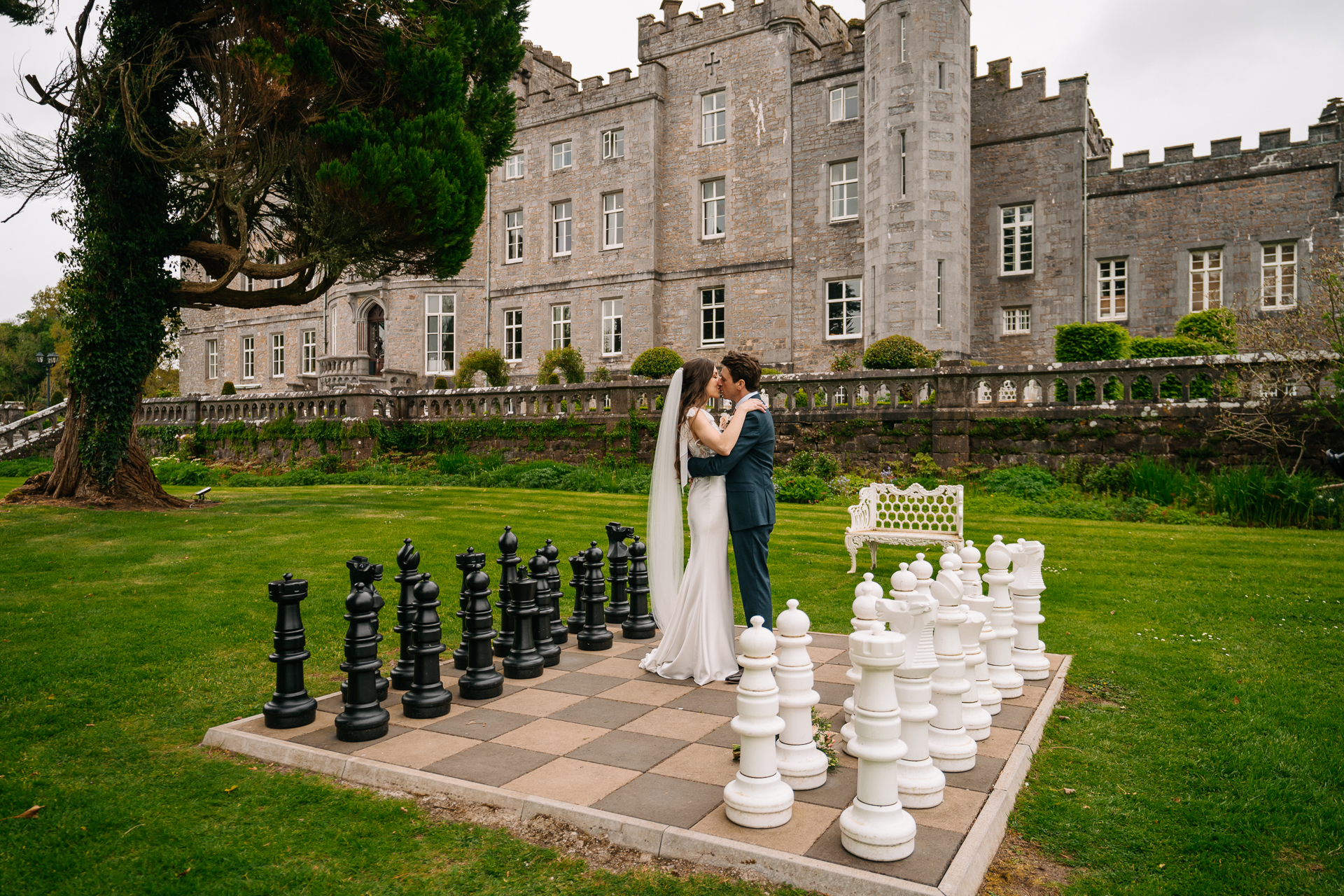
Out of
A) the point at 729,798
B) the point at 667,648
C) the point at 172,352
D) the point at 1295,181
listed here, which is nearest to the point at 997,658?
the point at 667,648

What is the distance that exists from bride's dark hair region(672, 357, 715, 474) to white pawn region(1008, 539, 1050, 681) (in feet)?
7.23

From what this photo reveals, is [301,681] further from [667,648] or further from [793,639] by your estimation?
[793,639]

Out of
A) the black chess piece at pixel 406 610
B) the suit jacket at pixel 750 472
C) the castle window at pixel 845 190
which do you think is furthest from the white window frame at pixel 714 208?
the black chess piece at pixel 406 610

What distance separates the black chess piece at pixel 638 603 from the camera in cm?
638

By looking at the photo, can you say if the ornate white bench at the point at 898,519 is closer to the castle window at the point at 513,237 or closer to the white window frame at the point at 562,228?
the white window frame at the point at 562,228

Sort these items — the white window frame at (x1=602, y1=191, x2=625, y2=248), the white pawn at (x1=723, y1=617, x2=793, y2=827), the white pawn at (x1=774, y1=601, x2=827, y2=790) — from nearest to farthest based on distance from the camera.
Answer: the white pawn at (x1=723, y1=617, x2=793, y2=827) → the white pawn at (x1=774, y1=601, x2=827, y2=790) → the white window frame at (x1=602, y1=191, x2=625, y2=248)

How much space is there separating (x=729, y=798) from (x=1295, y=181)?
90.5ft

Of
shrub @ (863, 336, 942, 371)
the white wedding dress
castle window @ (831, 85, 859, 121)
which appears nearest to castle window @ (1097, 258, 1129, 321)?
shrub @ (863, 336, 942, 371)

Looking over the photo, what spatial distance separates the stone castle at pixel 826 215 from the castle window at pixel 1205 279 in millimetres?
50

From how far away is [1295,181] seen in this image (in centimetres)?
2306

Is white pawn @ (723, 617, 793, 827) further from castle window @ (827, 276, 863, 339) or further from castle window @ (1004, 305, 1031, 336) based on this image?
castle window @ (1004, 305, 1031, 336)

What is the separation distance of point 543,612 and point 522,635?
16.1 inches

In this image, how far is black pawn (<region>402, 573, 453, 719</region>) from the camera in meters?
4.50

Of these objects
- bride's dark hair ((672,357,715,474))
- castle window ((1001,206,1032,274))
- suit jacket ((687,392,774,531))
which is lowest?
suit jacket ((687,392,774,531))
